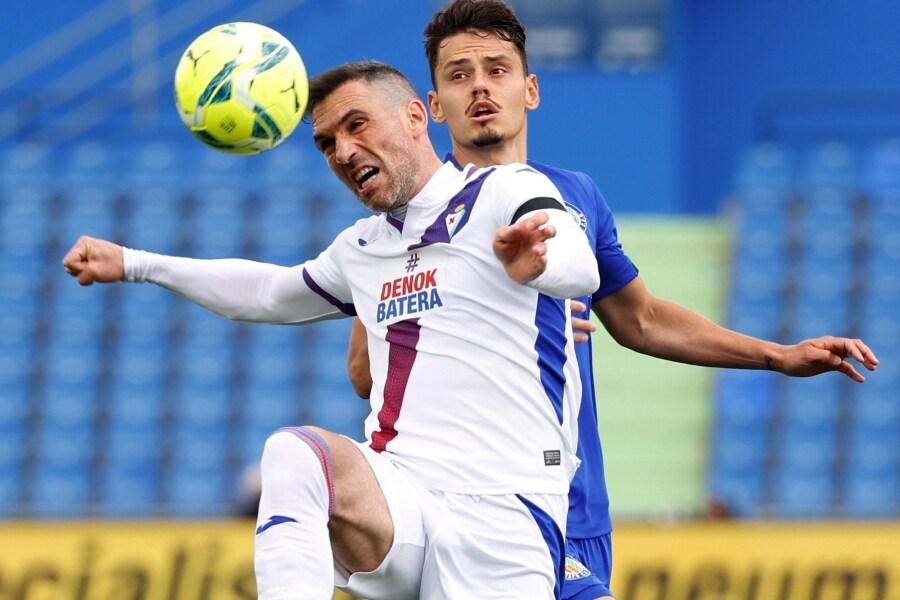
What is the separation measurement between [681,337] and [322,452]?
5.34 feet

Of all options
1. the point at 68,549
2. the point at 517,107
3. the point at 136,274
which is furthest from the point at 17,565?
the point at 517,107

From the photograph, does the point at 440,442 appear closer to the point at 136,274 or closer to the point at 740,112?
the point at 136,274

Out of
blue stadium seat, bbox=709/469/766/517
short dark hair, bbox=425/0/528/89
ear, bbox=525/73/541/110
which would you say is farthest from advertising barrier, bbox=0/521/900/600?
short dark hair, bbox=425/0/528/89

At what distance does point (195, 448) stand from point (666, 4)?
663cm

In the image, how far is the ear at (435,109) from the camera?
560cm

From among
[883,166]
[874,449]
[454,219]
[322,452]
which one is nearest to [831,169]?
[883,166]

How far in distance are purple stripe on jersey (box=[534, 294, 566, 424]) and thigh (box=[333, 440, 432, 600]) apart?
1.61 feet

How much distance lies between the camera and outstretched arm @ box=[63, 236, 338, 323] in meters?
5.31

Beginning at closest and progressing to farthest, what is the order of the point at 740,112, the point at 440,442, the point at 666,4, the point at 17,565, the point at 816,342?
the point at 440,442
the point at 816,342
the point at 17,565
the point at 666,4
the point at 740,112

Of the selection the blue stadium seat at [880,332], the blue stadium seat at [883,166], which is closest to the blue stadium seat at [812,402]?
the blue stadium seat at [880,332]

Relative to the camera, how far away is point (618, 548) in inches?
379

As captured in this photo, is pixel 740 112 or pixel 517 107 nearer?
pixel 517 107

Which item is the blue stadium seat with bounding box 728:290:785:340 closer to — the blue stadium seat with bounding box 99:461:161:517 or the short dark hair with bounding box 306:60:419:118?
the blue stadium seat with bounding box 99:461:161:517

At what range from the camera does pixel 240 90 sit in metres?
4.89
